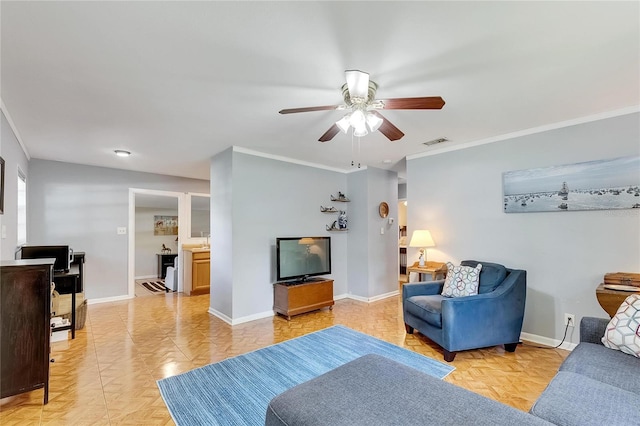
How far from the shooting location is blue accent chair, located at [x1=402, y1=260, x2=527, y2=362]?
8.75 feet

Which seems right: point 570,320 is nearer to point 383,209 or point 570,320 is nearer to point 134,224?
point 383,209

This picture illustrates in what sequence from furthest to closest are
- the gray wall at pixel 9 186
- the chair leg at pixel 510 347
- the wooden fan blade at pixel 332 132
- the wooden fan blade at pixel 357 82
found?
the chair leg at pixel 510 347
the gray wall at pixel 9 186
the wooden fan blade at pixel 332 132
the wooden fan blade at pixel 357 82

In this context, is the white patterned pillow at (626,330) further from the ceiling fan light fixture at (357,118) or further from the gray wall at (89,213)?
the gray wall at (89,213)

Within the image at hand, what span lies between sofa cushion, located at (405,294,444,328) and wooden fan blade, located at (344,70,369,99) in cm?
216

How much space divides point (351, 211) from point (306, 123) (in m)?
2.56

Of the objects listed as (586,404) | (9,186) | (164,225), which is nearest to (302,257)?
(9,186)

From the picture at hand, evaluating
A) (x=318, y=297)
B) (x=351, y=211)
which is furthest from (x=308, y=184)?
(x=318, y=297)

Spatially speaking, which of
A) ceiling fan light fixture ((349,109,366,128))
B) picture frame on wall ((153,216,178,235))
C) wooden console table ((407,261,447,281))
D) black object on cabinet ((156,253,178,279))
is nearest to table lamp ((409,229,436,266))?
wooden console table ((407,261,447,281))

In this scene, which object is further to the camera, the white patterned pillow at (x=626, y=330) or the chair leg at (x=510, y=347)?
the chair leg at (x=510, y=347)

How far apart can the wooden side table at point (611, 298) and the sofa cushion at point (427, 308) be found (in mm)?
1278

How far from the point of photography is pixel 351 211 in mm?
5262

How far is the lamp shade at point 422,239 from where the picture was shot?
388 cm

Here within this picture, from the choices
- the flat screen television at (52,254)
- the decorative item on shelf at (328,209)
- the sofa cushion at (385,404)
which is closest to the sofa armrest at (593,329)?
the sofa cushion at (385,404)

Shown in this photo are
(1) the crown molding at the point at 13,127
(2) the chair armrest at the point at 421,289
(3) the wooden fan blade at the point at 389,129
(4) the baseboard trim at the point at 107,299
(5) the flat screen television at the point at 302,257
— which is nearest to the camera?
(3) the wooden fan blade at the point at 389,129
